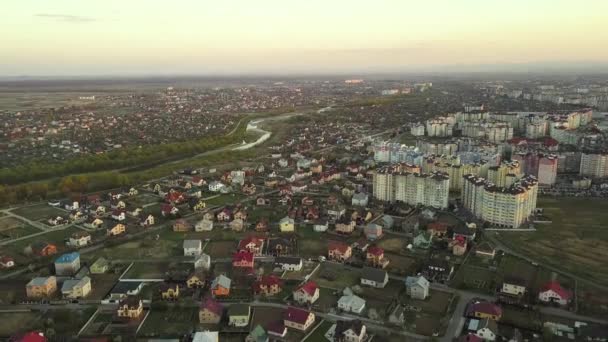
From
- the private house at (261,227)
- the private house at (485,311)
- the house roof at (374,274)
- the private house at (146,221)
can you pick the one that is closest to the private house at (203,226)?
the private house at (261,227)

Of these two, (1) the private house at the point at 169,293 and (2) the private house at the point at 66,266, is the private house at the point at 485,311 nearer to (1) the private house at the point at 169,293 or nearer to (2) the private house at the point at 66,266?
(1) the private house at the point at 169,293

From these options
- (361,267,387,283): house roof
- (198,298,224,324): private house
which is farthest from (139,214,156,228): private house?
(361,267,387,283): house roof

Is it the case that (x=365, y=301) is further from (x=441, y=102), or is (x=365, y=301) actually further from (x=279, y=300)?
(x=441, y=102)

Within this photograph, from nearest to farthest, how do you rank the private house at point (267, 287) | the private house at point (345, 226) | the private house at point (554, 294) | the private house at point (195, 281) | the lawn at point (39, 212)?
the private house at point (554, 294) < the private house at point (267, 287) < the private house at point (195, 281) < the private house at point (345, 226) < the lawn at point (39, 212)

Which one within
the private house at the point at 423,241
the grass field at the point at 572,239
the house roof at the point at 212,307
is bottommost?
the grass field at the point at 572,239

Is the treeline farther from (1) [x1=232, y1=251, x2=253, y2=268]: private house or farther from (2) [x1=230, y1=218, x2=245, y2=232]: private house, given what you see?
(1) [x1=232, y1=251, x2=253, y2=268]: private house

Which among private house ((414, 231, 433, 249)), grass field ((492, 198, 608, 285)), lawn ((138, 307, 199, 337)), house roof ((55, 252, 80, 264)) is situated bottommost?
grass field ((492, 198, 608, 285))

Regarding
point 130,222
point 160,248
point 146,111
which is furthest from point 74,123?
point 160,248

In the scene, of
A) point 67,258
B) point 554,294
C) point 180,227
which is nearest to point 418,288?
point 554,294
